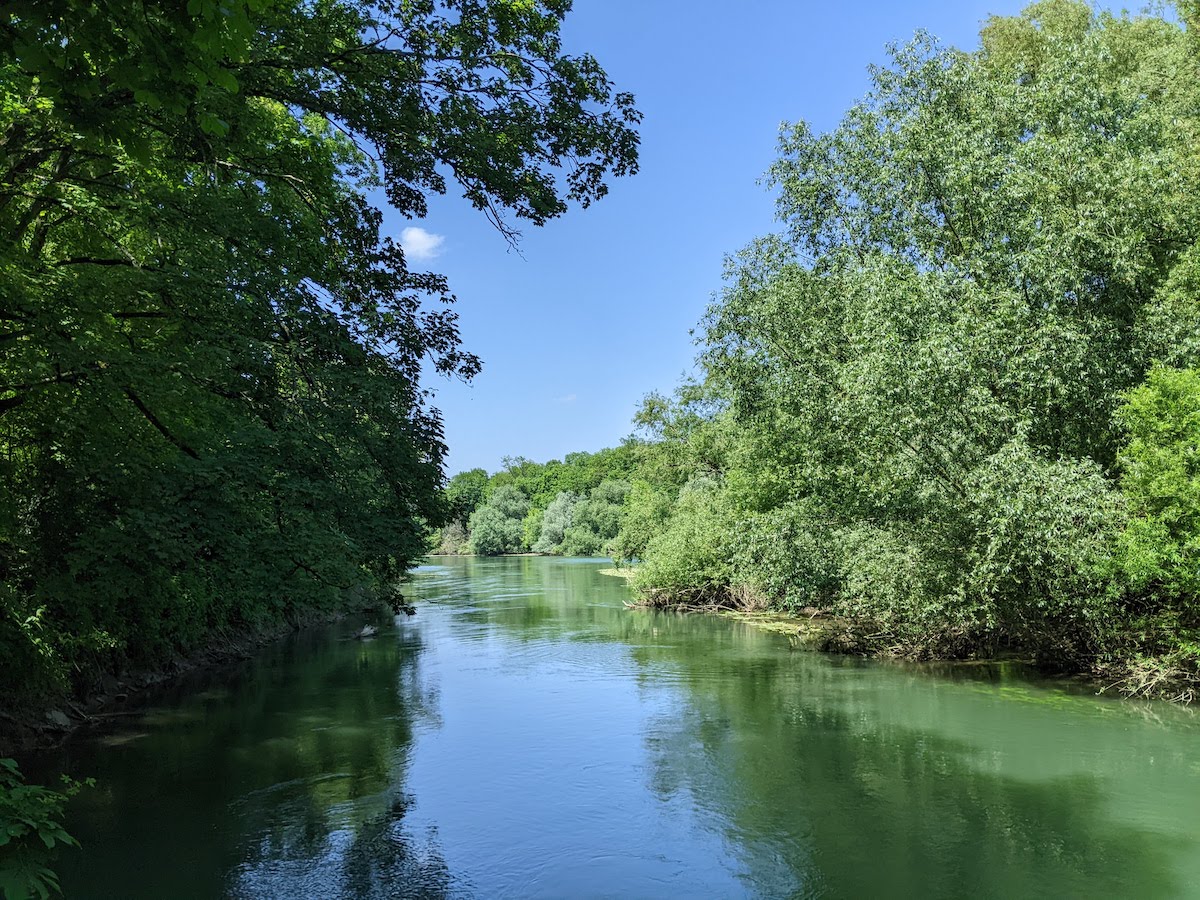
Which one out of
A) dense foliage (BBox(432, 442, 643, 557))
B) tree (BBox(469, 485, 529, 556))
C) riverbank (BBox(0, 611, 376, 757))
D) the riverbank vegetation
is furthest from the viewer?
tree (BBox(469, 485, 529, 556))

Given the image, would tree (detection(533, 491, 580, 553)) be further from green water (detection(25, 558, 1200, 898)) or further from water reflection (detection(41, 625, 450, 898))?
water reflection (detection(41, 625, 450, 898))

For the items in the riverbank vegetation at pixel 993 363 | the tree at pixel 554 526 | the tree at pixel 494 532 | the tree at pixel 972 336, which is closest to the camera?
the riverbank vegetation at pixel 993 363

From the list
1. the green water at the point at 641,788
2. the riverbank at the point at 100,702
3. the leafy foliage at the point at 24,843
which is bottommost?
the green water at the point at 641,788

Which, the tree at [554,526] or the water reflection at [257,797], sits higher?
the tree at [554,526]

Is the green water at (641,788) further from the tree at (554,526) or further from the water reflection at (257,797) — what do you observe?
the tree at (554,526)

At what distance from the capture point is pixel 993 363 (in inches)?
632

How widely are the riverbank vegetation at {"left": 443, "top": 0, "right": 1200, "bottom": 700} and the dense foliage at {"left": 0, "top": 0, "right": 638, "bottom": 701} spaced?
911cm

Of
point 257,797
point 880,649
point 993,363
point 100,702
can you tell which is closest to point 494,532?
point 880,649

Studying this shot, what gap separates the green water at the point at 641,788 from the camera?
8789mm

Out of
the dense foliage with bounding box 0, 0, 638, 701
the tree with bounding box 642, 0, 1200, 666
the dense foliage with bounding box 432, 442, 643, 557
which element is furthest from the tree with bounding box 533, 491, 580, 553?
the dense foliage with bounding box 0, 0, 638, 701

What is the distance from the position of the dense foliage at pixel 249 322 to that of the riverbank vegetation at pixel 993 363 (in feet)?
29.9

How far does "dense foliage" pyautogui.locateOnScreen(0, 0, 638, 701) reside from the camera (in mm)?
9266

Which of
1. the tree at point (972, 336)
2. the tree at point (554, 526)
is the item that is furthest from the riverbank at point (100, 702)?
the tree at point (554, 526)

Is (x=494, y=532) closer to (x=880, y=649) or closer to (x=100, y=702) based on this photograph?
(x=880, y=649)
